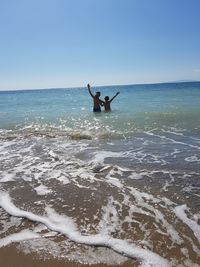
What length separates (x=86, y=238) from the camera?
4.46m

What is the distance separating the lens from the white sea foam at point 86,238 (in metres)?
3.96

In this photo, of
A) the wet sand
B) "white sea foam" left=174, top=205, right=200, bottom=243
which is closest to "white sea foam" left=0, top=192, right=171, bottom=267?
the wet sand

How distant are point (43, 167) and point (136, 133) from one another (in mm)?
6059

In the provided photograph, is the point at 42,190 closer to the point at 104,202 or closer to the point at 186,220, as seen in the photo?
the point at 104,202

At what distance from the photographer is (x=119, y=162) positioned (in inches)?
338

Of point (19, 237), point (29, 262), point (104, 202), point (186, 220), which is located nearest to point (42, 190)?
point (104, 202)

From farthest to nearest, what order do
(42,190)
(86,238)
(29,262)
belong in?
(42,190)
(86,238)
(29,262)

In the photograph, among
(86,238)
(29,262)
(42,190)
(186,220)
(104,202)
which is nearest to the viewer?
(29,262)

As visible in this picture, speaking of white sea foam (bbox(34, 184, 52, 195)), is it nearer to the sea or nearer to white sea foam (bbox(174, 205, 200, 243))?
the sea

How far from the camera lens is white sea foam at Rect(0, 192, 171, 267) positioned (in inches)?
156

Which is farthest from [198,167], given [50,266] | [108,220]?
[50,266]

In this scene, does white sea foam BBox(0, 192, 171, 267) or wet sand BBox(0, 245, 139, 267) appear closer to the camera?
wet sand BBox(0, 245, 139, 267)

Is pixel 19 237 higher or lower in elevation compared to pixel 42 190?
higher

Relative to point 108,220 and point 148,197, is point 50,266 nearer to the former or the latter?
point 108,220
